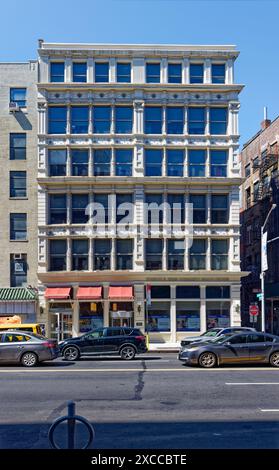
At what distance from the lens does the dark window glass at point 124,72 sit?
37.1 m

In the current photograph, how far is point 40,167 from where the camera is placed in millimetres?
36031

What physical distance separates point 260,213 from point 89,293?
18.6 meters

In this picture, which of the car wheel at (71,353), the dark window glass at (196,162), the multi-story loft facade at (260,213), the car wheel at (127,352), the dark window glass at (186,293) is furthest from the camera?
the multi-story loft facade at (260,213)

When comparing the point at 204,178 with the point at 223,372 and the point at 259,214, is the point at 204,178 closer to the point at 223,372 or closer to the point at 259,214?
the point at 259,214

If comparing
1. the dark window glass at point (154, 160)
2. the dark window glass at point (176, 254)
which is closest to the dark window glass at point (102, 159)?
the dark window glass at point (154, 160)

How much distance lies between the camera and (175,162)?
36719 millimetres

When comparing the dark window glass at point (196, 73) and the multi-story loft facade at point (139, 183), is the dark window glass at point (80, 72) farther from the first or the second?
the dark window glass at point (196, 73)

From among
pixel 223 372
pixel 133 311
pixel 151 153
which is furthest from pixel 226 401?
pixel 151 153

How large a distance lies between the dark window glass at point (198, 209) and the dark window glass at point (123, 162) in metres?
4.81

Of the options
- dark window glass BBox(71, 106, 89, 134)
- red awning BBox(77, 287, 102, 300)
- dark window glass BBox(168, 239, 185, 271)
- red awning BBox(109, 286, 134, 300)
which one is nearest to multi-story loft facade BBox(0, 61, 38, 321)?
dark window glass BBox(71, 106, 89, 134)

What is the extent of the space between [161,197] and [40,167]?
28.4ft

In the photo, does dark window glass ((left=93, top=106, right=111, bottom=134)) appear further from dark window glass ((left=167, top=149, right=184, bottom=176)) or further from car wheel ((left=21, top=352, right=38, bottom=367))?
car wheel ((left=21, top=352, right=38, bottom=367))

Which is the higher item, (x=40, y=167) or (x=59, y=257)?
(x=40, y=167)

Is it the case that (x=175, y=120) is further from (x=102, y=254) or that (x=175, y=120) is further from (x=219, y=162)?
(x=102, y=254)
